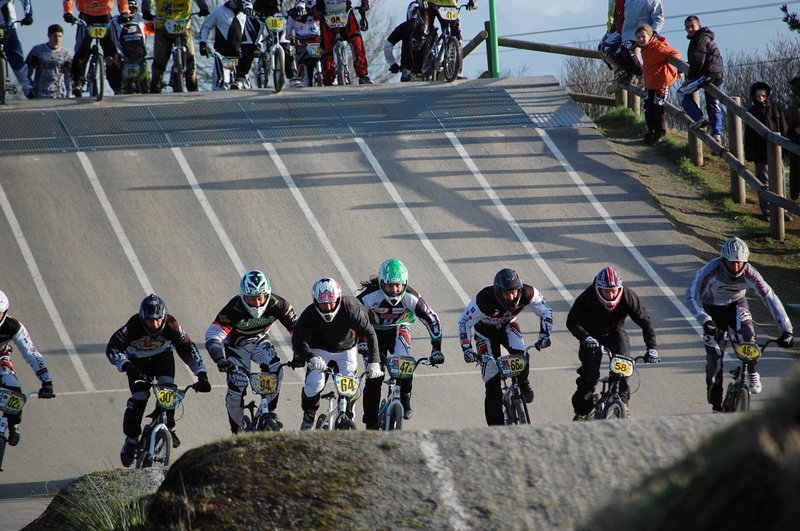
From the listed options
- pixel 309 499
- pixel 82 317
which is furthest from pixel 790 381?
pixel 82 317

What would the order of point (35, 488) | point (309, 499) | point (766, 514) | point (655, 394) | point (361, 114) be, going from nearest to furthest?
1. point (766, 514)
2. point (309, 499)
3. point (35, 488)
4. point (655, 394)
5. point (361, 114)

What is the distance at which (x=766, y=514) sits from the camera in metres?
2.66

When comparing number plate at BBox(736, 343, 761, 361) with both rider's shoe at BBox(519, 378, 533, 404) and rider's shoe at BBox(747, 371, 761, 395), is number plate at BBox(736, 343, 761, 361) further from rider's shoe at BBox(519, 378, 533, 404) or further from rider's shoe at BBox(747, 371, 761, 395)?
rider's shoe at BBox(519, 378, 533, 404)

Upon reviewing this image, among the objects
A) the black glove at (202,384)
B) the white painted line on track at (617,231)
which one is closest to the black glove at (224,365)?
the black glove at (202,384)

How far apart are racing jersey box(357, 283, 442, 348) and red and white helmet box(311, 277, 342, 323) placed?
2.15 ft

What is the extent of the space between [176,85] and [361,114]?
385cm

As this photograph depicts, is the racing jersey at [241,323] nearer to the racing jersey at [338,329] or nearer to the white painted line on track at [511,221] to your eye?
the racing jersey at [338,329]

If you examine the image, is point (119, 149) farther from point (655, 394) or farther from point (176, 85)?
point (655, 394)

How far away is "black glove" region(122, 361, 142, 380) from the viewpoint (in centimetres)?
1097

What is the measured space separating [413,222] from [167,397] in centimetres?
806

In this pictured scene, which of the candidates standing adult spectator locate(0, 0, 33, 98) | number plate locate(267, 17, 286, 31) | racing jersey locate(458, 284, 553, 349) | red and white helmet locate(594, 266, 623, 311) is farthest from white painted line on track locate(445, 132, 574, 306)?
standing adult spectator locate(0, 0, 33, 98)

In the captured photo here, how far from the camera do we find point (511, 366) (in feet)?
36.7

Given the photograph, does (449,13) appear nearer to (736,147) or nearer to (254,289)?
(736,147)

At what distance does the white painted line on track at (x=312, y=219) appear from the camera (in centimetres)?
1648
